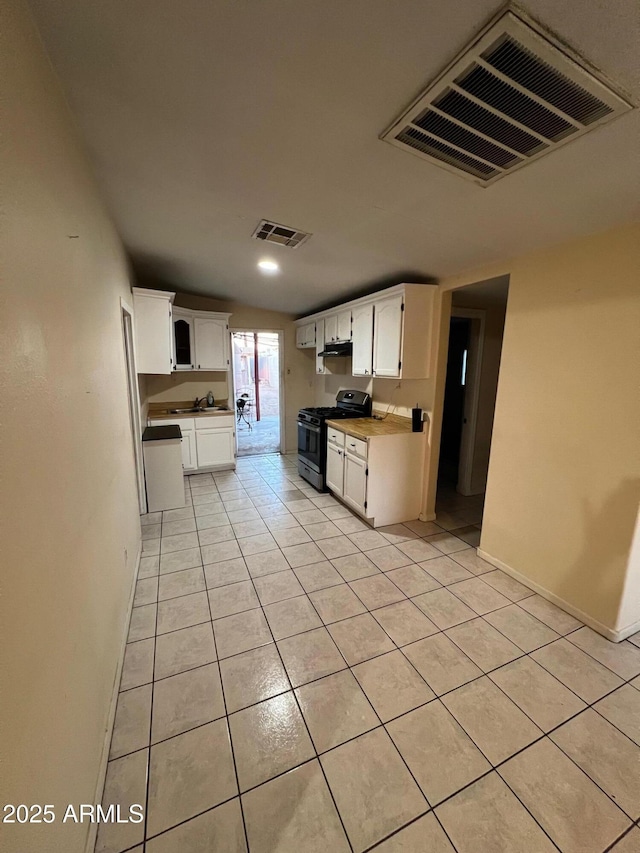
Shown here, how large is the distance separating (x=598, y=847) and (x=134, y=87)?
3086 mm

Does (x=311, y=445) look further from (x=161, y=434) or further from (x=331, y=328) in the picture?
(x=161, y=434)

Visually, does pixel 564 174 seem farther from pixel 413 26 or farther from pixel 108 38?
pixel 108 38

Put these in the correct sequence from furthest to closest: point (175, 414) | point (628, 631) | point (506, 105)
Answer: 1. point (175, 414)
2. point (628, 631)
3. point (506, 105)

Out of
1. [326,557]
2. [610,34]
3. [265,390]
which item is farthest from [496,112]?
[265,390]

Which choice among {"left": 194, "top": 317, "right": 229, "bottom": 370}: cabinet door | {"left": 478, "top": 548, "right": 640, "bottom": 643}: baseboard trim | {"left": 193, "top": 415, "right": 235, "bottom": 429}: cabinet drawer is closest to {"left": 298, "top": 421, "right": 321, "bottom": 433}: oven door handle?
{"left": 193, "top": 415, "right": 235, "bottom": 429}: cabinet drawer

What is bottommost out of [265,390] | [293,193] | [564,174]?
[265,390]

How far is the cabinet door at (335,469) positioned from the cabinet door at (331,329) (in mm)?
1410

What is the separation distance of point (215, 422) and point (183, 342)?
1154mm

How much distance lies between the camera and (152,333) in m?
3.48

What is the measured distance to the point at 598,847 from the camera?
1.15 m

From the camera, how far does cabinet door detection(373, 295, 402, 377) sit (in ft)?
10.1

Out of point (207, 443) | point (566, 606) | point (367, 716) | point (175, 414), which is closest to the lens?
point (367, 716)

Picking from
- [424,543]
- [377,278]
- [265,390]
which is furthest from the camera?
[265,390]

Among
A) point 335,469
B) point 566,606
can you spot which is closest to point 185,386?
point 335,469
